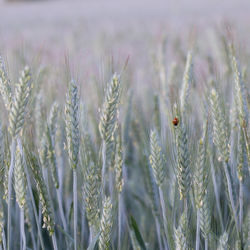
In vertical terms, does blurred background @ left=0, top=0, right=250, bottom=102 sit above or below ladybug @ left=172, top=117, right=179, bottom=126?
above

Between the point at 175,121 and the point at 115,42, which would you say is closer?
the point at 175,121

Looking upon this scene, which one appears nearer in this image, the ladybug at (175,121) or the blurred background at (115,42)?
the ladybug at (175,121)

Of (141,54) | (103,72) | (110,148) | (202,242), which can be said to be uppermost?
(141,54)

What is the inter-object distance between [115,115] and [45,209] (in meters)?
0.28

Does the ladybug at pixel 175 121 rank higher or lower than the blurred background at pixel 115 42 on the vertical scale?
lower

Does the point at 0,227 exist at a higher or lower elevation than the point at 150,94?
lower

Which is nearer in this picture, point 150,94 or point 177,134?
point 177,134

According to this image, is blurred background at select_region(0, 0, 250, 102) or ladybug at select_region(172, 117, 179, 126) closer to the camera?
ladybug at select_region(172, 117, 179, 126)

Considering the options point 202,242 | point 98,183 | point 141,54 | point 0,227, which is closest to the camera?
point 0,227

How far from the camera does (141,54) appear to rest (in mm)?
4754

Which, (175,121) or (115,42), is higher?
(115,42)

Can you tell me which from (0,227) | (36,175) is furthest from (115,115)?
(0,227)

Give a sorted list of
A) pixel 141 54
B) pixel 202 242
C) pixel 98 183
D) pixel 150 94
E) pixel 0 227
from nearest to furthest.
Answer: pixel 0 227 → pixel 98 183 → pixel 202 242 → pixel 150 94 → pixel 141 54

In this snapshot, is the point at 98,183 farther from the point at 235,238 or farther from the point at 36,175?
the point at 235,238
